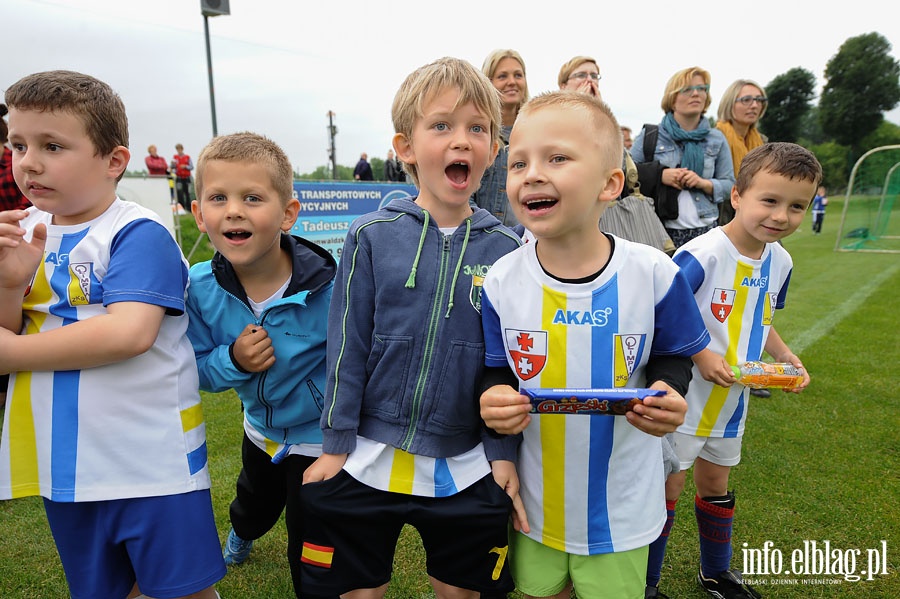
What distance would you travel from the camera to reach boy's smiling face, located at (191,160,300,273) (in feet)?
5.67

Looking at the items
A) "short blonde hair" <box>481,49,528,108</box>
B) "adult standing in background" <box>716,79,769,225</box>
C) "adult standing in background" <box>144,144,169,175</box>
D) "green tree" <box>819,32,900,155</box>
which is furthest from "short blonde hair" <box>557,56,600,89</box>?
"green tree" <box>819,32,900,155</box>

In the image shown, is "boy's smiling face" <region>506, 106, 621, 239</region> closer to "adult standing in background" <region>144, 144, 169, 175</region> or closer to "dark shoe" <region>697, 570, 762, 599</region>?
"dark shoe" <region>697, 570, 762, 599</region>

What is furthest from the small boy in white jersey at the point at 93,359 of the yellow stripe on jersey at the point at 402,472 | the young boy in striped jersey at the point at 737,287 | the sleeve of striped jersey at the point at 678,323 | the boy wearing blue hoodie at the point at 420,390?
the young boy in striped jersey at the point at 737,287

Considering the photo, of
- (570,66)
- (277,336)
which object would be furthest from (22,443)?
(570,66)

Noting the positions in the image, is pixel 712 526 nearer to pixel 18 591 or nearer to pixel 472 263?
pixel 472 263

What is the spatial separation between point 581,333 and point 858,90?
66.6 metres

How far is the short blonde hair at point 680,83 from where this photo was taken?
366 centimetres

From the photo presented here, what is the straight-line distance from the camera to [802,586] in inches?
94.6

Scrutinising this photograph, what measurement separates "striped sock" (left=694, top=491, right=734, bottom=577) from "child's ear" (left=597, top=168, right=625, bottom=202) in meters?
1.54

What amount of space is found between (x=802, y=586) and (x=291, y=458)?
2.25 metres

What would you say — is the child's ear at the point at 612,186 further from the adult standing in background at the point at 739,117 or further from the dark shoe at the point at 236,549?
the adult standing in background at the point at 739,117

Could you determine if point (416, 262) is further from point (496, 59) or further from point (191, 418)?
point (496, 59)

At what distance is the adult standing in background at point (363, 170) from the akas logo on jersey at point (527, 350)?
16458 millimetres

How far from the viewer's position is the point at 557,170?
4.55 ft
